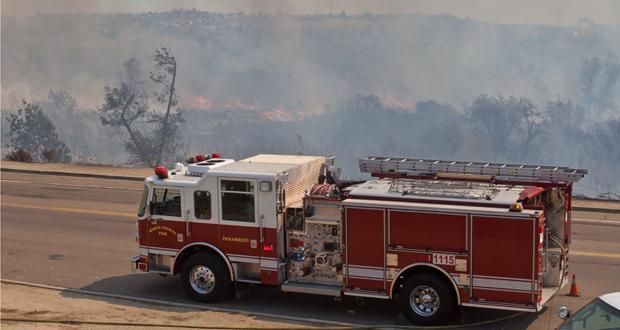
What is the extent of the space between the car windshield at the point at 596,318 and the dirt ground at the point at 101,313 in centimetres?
443

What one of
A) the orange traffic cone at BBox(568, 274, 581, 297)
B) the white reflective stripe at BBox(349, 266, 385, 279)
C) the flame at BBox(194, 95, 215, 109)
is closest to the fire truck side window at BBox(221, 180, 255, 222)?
the white reflective stripe at BBox(349, 266, 385, 279)

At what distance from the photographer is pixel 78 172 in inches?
1044

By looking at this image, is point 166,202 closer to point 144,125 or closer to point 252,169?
point 252,169

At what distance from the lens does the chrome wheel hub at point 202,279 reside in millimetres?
12070

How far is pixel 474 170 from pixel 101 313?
5.46 metres

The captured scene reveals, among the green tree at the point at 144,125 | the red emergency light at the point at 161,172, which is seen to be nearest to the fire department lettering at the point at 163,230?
the red emergency light at the point at 161,172

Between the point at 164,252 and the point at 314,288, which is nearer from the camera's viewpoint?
the point at 314,288

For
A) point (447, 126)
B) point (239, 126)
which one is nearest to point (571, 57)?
point (447, 126)

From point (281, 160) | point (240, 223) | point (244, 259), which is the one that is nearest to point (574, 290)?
point (281, 160)

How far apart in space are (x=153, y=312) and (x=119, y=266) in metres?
3.14

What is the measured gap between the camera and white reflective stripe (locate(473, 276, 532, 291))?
10.2 meters

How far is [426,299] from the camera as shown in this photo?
10.8m

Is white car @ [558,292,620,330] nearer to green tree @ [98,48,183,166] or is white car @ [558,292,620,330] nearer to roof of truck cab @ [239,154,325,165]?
roof of truck cab @ [239,154,325,165]

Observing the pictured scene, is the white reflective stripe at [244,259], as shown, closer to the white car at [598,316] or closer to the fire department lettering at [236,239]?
the fire department lettering at [236,239]
